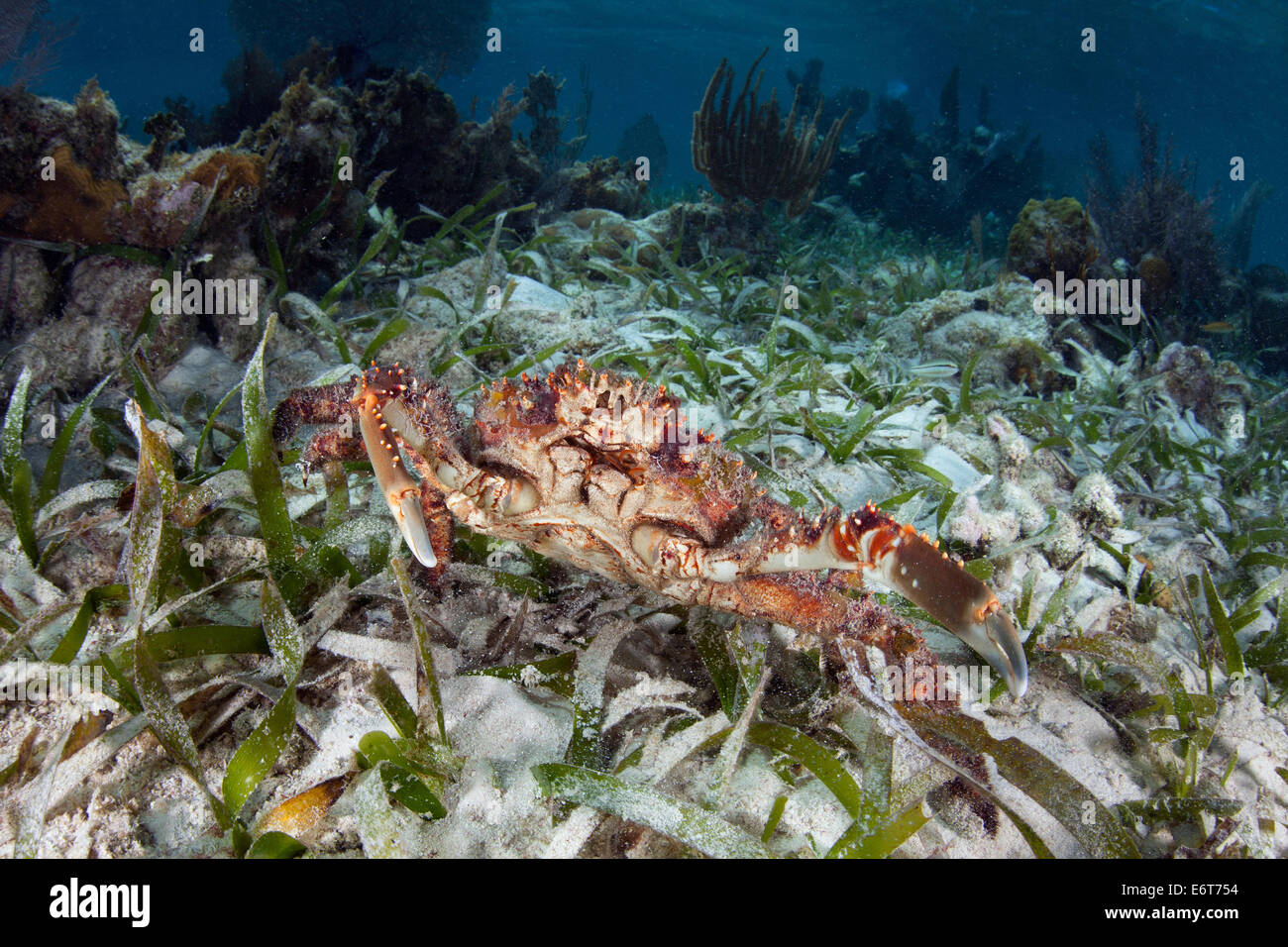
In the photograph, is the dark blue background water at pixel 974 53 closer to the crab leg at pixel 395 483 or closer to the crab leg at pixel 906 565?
the crab leg at pixel 906 565

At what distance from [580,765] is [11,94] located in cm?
610

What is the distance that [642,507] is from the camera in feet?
7.11

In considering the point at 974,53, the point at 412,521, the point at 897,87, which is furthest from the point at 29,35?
the point at 897,87

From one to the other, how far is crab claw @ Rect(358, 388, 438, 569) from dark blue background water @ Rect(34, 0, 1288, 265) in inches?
1227

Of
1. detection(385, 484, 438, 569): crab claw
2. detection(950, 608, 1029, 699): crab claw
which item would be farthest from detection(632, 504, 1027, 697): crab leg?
detection(385, 484, 438, 569): crab claw

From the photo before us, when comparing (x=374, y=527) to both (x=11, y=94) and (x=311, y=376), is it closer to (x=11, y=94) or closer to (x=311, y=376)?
(x=311, y=376)

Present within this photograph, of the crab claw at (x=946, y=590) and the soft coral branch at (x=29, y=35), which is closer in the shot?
the crab claw at (x=946, y=590)

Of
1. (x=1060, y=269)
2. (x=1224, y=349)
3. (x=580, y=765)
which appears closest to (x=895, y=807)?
(x=580, y=765)

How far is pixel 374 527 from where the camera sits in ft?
9.04

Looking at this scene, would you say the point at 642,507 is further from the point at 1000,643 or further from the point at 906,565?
the point at 1000,643

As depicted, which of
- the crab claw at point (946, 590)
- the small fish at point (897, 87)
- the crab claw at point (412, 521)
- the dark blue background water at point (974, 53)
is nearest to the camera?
the crab claw at point (946, 590)

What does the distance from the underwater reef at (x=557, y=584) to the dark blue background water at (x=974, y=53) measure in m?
28.4

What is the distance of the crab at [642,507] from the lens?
191 cm

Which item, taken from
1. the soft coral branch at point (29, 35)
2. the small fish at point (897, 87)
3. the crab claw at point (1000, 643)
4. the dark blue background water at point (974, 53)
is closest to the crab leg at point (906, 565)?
the crab claw at point (1000, 643)
